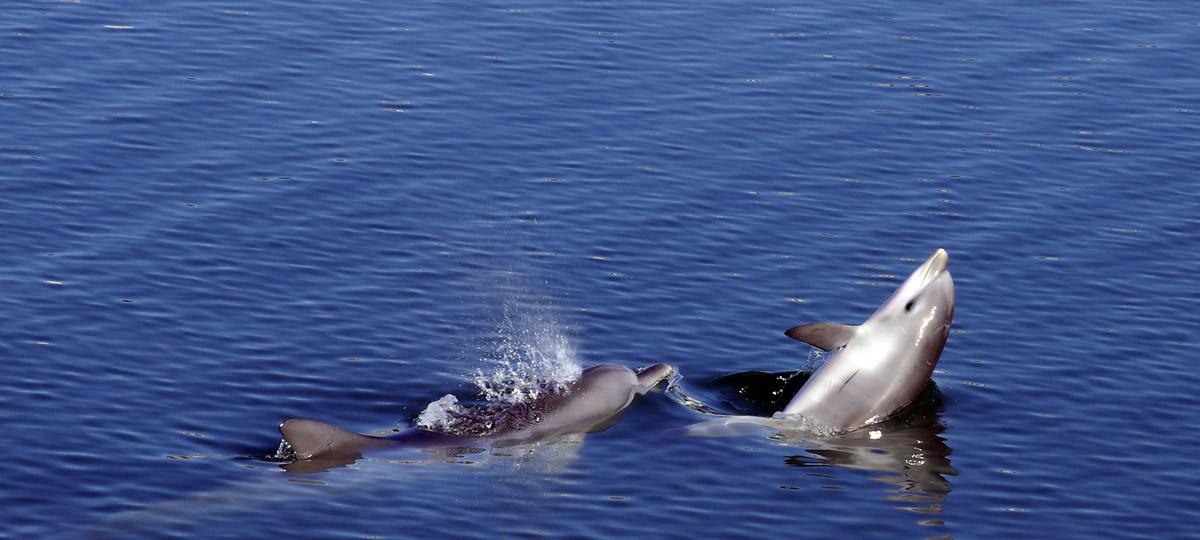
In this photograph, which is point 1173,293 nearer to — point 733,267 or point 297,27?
point 733,267

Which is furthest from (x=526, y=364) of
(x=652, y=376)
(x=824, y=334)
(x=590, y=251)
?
(x=590, y=251)

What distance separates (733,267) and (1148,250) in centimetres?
631

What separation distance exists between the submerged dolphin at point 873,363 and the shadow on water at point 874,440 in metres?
0.22

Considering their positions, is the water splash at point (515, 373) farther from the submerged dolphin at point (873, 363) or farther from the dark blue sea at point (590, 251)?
the submerged dolphin at point (873, 363)

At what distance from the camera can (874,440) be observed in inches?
749

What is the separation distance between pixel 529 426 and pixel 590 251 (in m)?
5.83

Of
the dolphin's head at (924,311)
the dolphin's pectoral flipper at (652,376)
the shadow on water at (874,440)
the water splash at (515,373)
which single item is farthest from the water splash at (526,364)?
the dolphin's head at (924,311)

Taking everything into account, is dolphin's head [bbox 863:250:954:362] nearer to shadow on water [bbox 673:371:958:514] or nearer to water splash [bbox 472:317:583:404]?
shadow on water [bbox 673:371:958:514]

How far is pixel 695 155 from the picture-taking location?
2770 cm

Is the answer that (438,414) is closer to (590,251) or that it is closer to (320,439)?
(320,439)

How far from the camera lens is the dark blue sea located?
17078mm

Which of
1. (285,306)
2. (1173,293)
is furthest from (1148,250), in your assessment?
(285,306)

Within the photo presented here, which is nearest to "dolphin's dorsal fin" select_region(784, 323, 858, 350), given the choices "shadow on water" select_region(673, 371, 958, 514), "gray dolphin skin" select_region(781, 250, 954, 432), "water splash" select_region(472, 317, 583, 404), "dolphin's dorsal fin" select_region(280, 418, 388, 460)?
"gray dolphin skin" select_region(781, 250, 954, 432)

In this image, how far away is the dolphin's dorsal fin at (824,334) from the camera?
19312 mm
